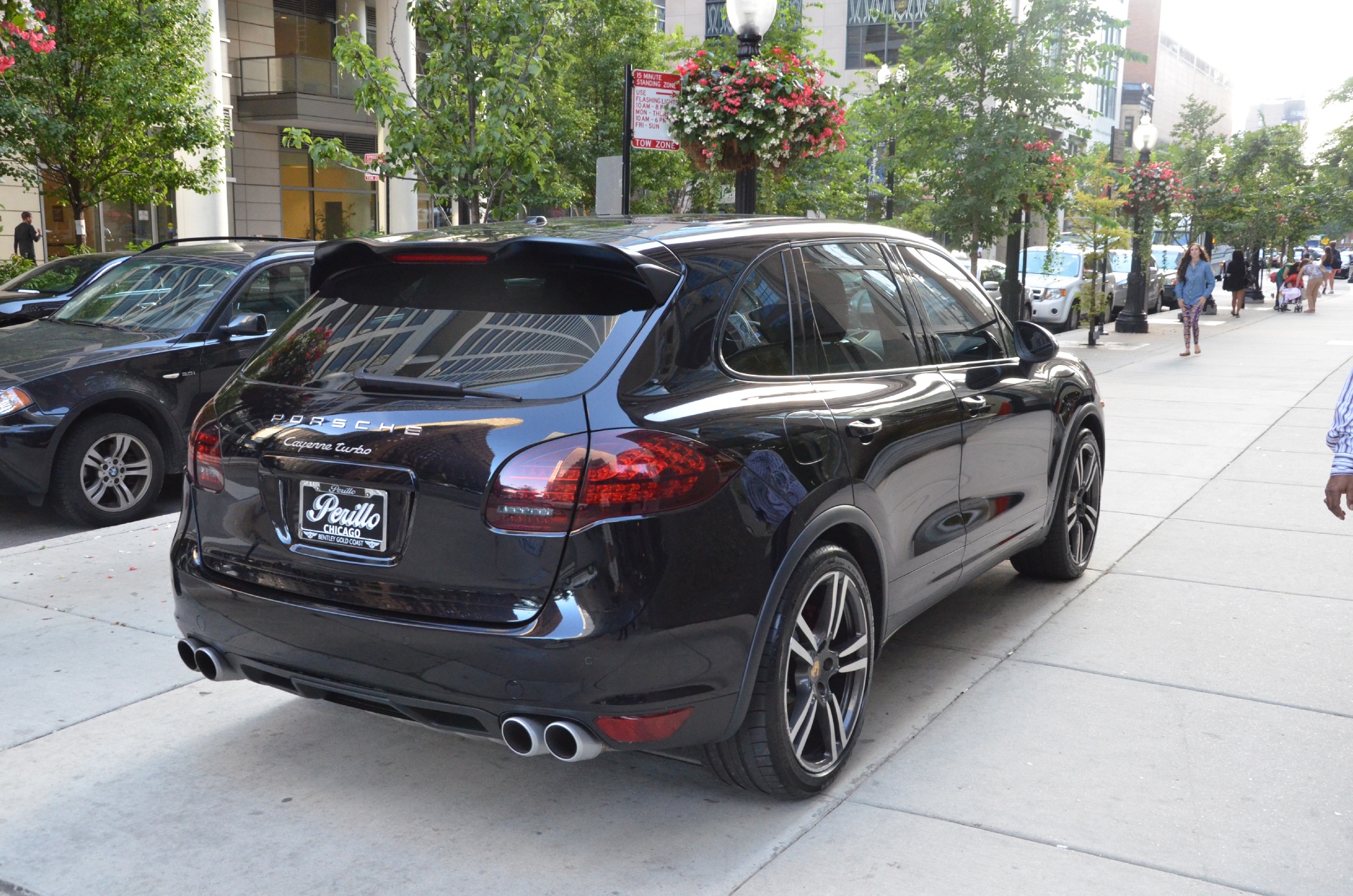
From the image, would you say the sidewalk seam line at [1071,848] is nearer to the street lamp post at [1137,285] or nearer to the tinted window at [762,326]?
the tinted window at [762,326]

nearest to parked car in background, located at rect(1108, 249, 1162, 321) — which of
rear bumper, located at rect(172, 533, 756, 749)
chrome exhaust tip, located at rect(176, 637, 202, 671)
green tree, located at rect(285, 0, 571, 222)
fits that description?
green tree, located at rect(285, 0, 571, 222)

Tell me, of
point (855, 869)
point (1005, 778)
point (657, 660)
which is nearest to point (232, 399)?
point (657, 660)

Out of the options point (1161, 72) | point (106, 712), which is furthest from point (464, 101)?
point (1161, 72)

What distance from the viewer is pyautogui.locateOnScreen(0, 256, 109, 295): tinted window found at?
14.3 m

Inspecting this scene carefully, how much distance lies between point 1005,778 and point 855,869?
2.70ft

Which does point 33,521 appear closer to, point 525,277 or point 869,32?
point 525,277

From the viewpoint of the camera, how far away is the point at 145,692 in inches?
187

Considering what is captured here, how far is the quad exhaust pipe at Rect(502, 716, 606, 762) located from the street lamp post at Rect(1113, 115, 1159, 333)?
24.4 metres

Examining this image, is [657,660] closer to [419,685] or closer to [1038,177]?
[419,685]

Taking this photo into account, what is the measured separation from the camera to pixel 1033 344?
5.55 metres

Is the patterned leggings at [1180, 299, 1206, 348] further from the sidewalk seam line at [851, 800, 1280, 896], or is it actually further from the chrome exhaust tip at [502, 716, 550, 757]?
the chrome exhaust tip at [502, 716, 550, 757]

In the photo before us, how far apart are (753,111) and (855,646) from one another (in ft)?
24.2

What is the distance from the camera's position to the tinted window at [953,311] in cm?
493

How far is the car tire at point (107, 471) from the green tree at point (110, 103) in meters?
8.59
